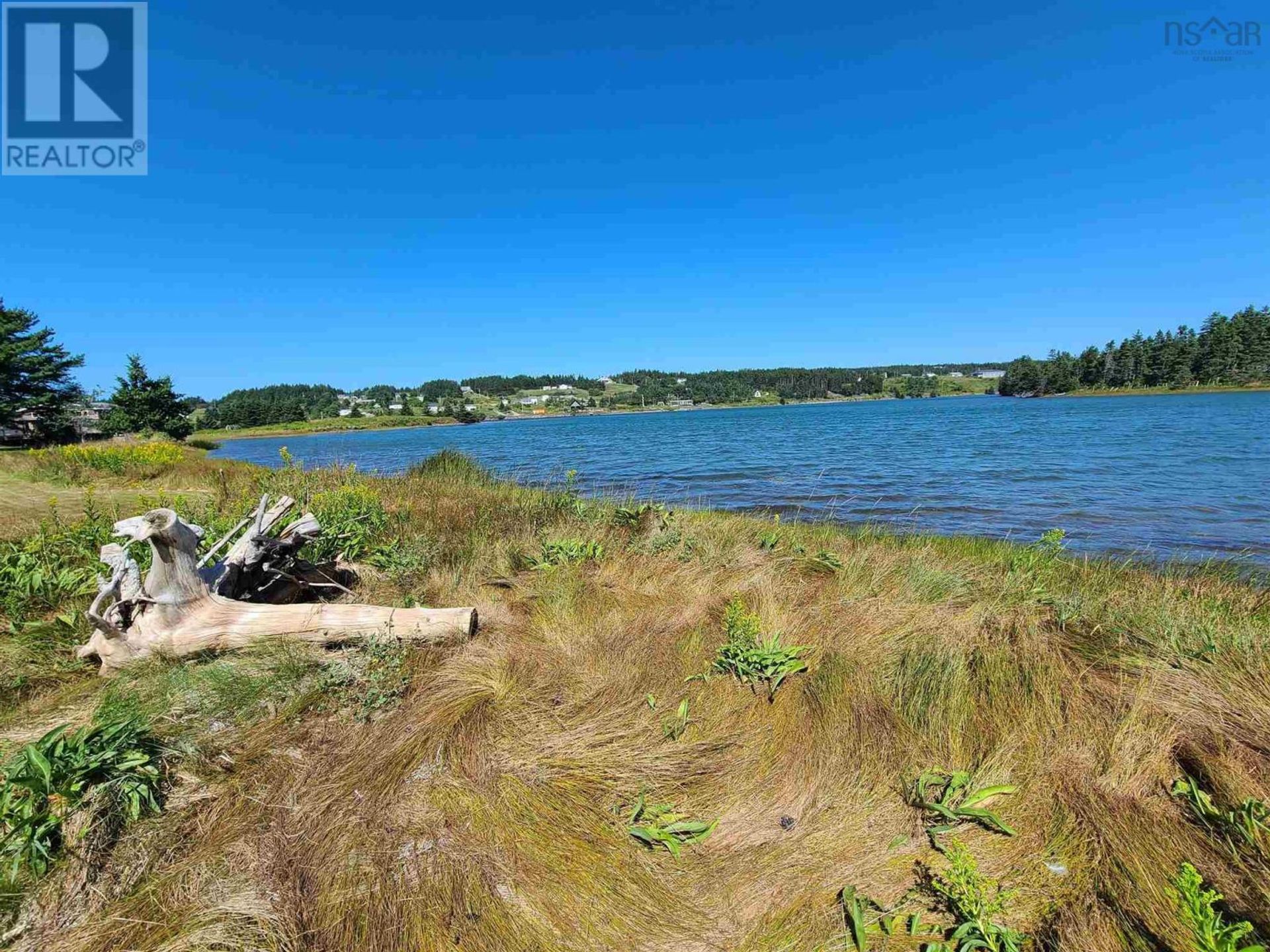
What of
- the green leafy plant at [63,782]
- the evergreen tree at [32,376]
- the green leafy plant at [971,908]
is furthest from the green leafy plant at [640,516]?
the evergreen tree at [32,376]

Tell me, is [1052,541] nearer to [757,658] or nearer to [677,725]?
[757,658]

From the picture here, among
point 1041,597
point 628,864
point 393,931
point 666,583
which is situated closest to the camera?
point 393,931

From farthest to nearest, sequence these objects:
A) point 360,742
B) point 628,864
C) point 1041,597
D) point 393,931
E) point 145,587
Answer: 1. point 1041,597
2. point 145,587
3. point 360,742
4. point 628,864
5. point 393,931

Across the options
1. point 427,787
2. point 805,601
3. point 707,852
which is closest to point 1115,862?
point 707,852

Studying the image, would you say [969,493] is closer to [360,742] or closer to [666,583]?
[666,583]

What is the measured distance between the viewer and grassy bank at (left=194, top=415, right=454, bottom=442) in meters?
90.4

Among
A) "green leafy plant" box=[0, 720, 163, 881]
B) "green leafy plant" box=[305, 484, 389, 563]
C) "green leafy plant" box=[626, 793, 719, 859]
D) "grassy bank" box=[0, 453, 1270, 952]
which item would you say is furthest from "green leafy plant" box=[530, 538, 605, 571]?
"green leafy plant" box=[0, 720, 163, 881]

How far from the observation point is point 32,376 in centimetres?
3562

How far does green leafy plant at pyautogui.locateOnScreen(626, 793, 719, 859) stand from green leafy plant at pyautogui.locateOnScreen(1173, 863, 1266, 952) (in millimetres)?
1787

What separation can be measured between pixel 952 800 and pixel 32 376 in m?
55.4

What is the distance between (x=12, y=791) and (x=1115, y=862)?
16.0 feet

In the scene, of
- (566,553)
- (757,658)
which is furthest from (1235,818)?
(566,553)

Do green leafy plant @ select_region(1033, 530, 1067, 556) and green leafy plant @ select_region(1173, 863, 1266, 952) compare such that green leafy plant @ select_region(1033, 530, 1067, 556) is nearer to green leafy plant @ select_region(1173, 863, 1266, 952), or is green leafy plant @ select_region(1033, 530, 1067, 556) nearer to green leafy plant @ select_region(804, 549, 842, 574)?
green leafy plant @ select_region(804, 549, 842, 574)

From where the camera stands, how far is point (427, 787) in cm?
281
